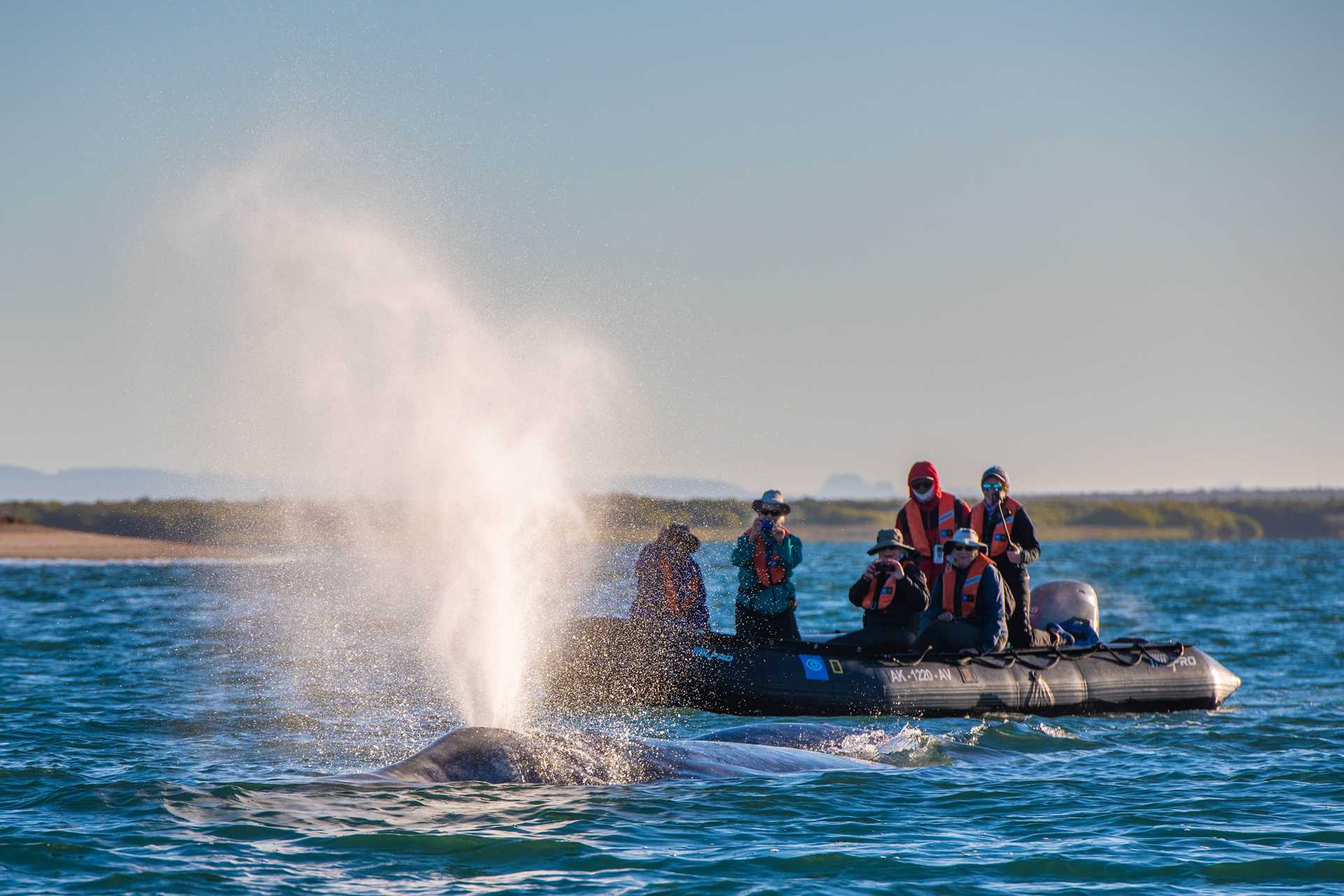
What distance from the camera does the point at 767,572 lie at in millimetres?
16016

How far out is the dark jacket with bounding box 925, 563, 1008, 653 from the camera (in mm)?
16469

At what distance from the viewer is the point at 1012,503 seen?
16781 mm

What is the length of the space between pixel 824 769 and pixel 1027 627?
616cm

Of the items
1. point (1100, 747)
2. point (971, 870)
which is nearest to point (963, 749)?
point (1100, 747)

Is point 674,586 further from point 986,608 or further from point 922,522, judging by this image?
point 986,608

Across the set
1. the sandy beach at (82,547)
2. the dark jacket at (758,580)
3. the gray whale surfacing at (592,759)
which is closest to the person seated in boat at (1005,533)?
the dark jacket at (758,580)

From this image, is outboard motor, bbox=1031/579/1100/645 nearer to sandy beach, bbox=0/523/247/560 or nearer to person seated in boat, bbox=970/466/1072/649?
person seated in boat, bbox=970/466/1072/649

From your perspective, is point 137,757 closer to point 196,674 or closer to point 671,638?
point 671,638

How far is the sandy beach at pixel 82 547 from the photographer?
64125mm

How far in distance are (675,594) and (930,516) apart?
3.02 meters

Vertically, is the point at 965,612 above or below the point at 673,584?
below

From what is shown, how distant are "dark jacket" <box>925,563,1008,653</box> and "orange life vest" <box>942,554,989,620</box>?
0.9 inches

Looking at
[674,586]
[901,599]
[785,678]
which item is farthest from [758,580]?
[901,599]

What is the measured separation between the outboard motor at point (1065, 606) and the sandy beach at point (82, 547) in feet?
170
